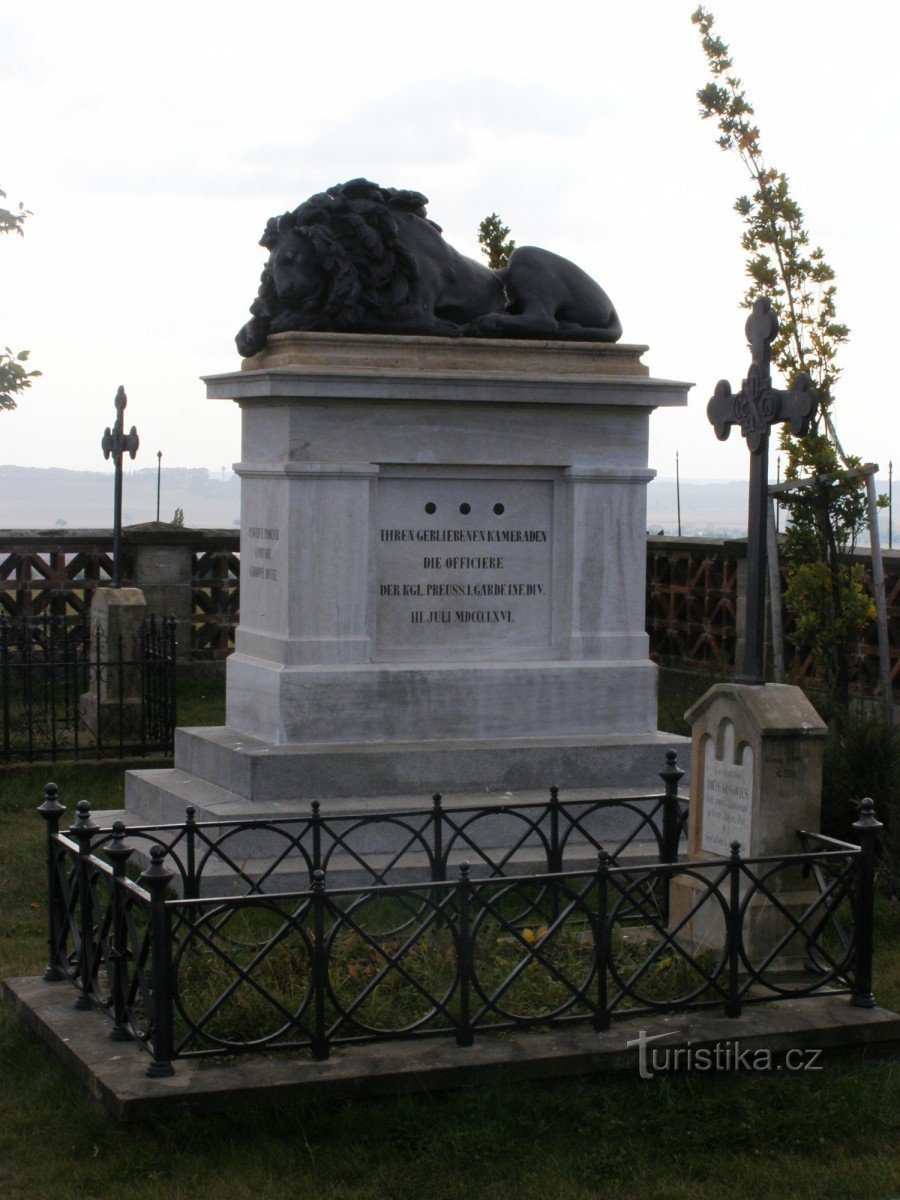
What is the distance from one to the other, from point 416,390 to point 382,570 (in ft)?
3.46

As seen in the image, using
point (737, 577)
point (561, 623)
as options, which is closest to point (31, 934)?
point (561, 623)

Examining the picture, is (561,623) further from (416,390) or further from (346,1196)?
(346,1196)

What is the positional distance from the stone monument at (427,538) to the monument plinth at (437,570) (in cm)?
1

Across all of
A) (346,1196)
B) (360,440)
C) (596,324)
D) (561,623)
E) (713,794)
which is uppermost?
(596,324)

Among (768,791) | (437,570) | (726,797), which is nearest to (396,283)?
(437,570)

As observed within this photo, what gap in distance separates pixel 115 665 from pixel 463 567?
189 inches

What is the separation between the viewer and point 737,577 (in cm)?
1570

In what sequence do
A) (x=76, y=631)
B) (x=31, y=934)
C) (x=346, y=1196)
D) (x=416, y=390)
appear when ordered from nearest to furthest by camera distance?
(x=346, y=1196), (x=31, y=934), (x=416, y=390), (x=76, y=631)

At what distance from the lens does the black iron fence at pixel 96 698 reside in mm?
12766

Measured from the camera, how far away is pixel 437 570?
9789mm

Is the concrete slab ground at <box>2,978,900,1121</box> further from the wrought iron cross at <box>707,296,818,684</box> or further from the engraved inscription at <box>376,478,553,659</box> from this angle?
the engraved inscription at <box>376,478,553,659</box>

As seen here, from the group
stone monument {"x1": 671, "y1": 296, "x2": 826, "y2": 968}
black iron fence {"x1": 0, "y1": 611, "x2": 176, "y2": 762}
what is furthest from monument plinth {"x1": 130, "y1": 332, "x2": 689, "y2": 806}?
black iron fence {"x1": 0, "y1": 611, "x2": 176, "y2": 762}

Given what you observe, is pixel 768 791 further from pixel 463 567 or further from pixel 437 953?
pixel 463 567
